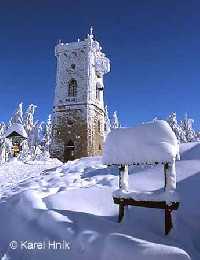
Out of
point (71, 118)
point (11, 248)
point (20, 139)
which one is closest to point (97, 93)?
point (71, 118)

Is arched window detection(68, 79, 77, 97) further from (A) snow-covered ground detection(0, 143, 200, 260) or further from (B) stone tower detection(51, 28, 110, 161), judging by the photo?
(A) snow-covered ground detection(0, 143, 200, 260)

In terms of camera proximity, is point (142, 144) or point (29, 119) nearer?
point (142, 144)

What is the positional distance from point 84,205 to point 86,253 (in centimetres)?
346

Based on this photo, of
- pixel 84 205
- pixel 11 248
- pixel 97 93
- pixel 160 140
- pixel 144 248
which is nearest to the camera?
pixel 144 248

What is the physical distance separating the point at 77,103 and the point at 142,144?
25228mm

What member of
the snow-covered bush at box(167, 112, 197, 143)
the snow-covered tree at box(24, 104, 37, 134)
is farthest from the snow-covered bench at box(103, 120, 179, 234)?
the snow-covered tree at box(24, 104, 37, 134)

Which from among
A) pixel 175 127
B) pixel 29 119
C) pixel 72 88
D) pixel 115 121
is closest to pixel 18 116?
pixel 29 119

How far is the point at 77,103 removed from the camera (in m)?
33.9

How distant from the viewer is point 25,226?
358 inches

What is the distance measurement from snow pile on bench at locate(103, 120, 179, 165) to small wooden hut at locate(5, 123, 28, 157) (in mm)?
29123

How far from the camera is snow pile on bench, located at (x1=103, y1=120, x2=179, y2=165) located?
8.81 meters

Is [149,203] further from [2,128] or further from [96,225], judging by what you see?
[2,128]

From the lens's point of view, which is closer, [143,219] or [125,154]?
[125,154]

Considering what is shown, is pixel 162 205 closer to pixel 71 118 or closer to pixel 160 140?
pixel 160 140
